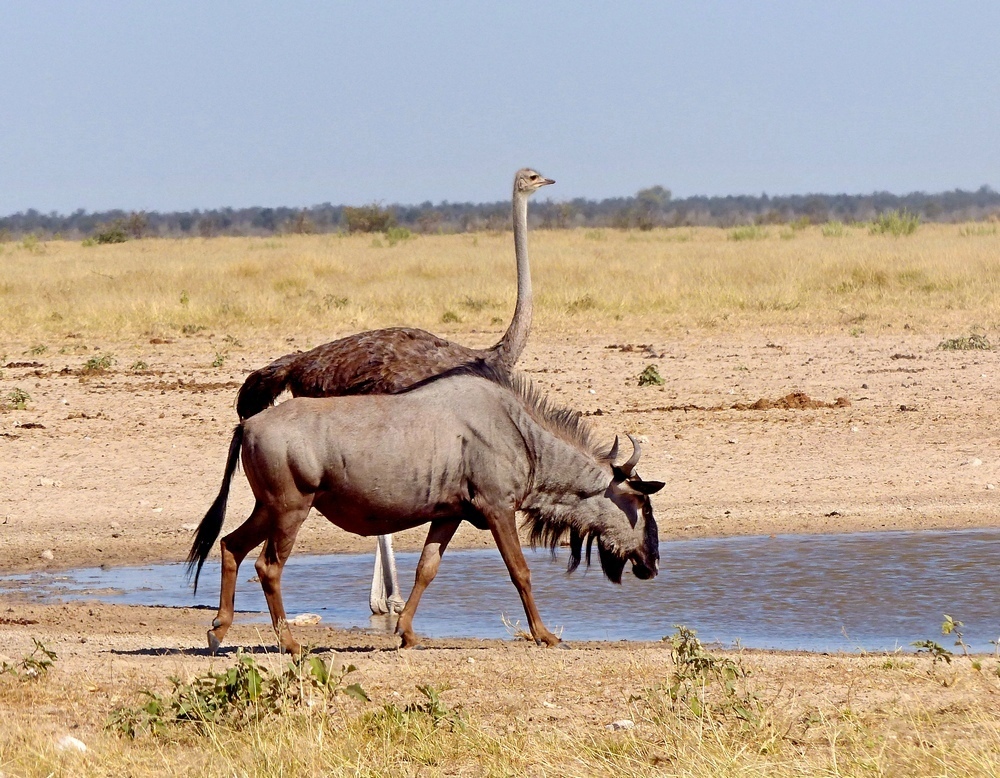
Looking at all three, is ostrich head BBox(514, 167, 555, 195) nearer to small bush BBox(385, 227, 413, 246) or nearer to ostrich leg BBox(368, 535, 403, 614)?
ostrich leg BBox(368, 535, 403, 614)

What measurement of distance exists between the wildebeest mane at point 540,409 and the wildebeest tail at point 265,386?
1.16 m

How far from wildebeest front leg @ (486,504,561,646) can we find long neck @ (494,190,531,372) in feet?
4.99

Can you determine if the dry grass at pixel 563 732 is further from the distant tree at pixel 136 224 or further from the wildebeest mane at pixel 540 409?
the distant tree at pixel 136 224

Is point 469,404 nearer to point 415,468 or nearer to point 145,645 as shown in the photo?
point 415,468

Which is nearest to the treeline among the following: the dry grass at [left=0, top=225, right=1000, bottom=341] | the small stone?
the dry grass at [left=0, top=225, right=1000, bottom=341]

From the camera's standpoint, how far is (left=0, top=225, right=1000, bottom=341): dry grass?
1709 centimetres

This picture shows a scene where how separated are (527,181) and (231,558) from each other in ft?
13.1

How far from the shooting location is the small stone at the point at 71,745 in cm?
444

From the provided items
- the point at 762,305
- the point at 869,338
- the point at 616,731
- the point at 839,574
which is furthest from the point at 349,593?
the point at 762,305

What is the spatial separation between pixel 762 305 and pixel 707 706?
13.6 m

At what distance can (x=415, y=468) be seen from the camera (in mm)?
6215

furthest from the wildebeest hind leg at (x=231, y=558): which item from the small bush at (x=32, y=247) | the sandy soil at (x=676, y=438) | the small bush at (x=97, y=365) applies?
the small bush at (x=32, y=247)

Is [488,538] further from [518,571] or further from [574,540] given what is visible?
[518,571]

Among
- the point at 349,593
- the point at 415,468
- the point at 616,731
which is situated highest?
the point at 415,468
